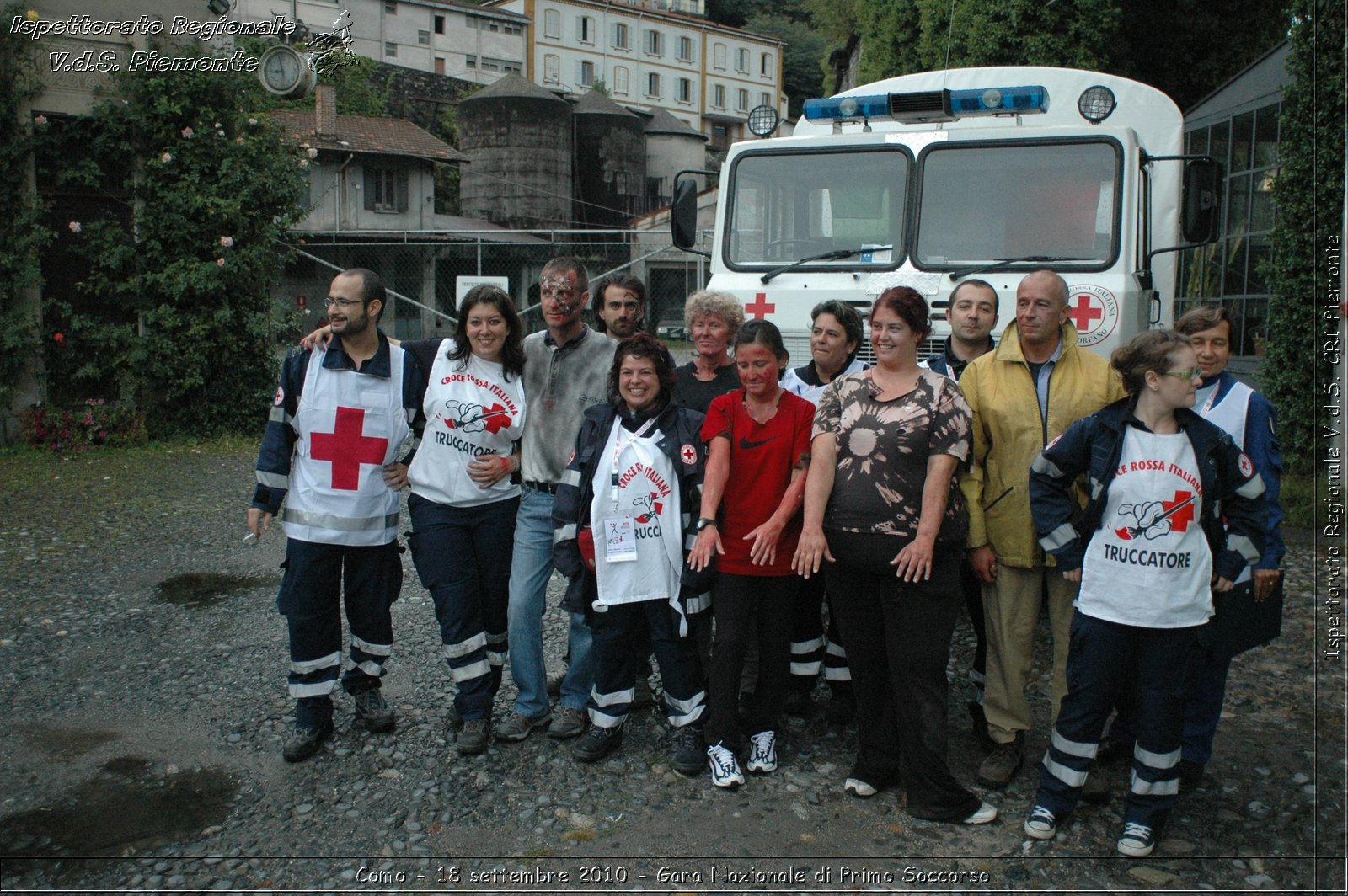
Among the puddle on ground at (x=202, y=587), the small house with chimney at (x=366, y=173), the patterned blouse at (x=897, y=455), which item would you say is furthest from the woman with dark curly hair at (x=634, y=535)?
the small house with chimney at (x=366, y=173)

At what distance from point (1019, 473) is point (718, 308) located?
155 centimetres

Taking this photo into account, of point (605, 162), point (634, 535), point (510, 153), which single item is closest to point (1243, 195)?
point (634, 535)

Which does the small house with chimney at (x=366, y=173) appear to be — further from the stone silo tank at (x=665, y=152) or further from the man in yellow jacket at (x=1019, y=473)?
the man in yellow jacket at (x=1019, y=473)

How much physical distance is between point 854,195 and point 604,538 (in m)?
3.16

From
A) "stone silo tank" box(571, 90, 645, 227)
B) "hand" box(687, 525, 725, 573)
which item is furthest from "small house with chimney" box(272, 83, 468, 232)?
"hand" box(687, 525, 725, 573)

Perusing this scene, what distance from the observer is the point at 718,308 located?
494 centimetres

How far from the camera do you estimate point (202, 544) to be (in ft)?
28.0

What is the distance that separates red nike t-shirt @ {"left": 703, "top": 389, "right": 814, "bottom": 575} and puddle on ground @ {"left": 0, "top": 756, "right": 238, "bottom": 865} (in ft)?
7.43

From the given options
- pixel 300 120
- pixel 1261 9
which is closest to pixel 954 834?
pixel 1261 9

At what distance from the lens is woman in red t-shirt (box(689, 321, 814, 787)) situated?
4305 millimetres

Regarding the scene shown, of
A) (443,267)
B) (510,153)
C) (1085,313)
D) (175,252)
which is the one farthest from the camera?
(510,153)

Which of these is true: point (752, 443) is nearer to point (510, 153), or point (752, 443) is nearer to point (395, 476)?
point (395, 476)

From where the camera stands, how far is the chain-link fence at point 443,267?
94.4 feet

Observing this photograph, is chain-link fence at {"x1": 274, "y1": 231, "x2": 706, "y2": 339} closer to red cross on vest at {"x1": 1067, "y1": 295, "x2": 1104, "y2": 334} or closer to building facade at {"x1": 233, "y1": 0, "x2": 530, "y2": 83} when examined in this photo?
red cross on vest at {"x1": 1067, "y1": 295, "x2": 1104, "y2": 334}
